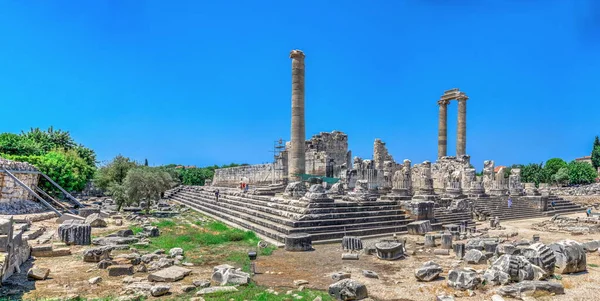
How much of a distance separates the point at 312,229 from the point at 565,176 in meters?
50.0

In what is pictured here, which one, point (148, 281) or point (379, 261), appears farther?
point (379, 261)

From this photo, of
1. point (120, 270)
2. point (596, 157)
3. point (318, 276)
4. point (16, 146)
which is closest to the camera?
point (120, 270)

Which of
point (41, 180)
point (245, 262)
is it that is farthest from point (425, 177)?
point (41, 180)

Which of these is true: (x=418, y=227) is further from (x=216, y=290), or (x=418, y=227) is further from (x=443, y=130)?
(x=443, y=130)

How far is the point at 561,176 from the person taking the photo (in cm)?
4850

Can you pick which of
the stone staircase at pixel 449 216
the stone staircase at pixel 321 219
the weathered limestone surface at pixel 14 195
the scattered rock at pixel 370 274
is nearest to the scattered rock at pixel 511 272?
the scattered rock at pixel 370 274

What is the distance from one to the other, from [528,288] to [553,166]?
58.4 meters

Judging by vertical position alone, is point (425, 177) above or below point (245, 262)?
above

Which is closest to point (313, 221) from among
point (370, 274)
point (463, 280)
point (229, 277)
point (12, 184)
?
point (370, 274)

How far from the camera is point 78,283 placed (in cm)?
668

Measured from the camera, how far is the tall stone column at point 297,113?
863 inches

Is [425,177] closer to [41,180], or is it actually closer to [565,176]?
[41,180]

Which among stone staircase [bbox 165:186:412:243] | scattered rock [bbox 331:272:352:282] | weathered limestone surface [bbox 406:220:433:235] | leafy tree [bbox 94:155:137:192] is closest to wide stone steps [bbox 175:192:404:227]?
stone staircase [bbox 165:186:412:243]

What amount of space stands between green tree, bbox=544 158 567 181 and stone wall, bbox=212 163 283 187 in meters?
41.2
